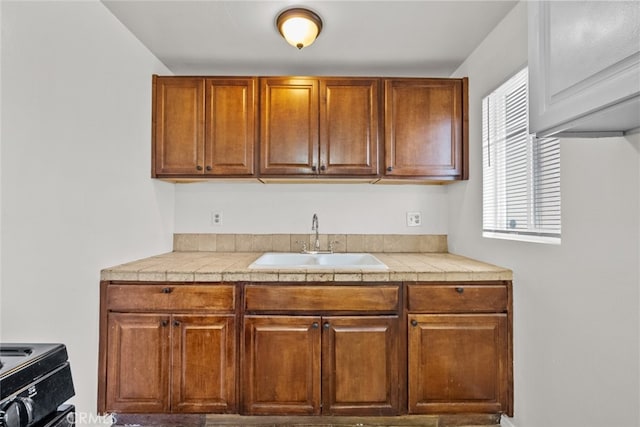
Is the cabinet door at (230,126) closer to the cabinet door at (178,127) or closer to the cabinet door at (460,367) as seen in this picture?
the cabinet door at (178,127)

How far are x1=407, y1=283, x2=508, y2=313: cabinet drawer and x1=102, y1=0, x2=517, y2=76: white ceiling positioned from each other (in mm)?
1453

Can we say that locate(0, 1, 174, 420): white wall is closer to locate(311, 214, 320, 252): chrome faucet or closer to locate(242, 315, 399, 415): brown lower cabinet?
locate(242, 315, 399, 415): brown lower cabinet

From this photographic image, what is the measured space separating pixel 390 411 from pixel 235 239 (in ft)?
4.99

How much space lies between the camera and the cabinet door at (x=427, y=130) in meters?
2.18

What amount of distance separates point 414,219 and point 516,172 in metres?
0.88

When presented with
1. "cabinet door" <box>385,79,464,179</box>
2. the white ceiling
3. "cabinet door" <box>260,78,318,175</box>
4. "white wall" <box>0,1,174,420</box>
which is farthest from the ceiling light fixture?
"white wall" <box>0,1,174,420</box>

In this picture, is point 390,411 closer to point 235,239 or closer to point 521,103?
point 235,239

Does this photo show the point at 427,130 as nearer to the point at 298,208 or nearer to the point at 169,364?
the point at 298,208

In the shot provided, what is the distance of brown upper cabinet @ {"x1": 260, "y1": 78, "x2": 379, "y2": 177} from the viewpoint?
2.17 metres

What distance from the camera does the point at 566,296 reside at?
1353 mm

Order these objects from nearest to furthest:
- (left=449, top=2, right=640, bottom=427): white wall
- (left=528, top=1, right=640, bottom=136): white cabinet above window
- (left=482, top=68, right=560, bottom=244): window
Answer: (left=528, top=1, right=640, bottom=136): white cabinet above window
(left=449, top=2, right=640, bottom=427): white wall
(left=482, top=68, right=560, bottom=244): window

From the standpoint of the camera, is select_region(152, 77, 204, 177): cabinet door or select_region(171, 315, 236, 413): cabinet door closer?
select_region(171, 315, 236, 413): cabinet door

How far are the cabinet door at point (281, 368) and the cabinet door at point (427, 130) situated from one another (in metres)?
1.19

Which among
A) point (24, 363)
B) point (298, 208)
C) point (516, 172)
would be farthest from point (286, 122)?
point (24, 363)
